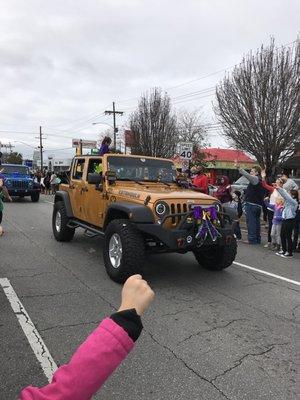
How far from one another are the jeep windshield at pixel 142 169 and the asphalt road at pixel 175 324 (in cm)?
152

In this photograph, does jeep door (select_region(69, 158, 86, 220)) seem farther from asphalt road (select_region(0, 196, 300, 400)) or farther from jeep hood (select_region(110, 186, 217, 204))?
jeep hood (select_region(110, 186, 217, 204))

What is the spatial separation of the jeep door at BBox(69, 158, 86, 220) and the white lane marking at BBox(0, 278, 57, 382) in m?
2.99

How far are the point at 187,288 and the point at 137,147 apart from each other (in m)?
27.2

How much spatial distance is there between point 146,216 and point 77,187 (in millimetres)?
3151

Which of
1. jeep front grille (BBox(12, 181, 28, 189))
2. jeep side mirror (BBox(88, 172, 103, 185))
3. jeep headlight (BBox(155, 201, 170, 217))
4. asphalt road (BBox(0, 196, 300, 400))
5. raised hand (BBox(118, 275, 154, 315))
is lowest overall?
asphalt road (BBox(0, 196, 300, 400))

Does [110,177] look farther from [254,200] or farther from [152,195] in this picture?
[254,200]

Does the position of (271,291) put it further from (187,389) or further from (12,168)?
(12,168)

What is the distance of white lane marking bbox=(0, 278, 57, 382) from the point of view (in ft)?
12.3

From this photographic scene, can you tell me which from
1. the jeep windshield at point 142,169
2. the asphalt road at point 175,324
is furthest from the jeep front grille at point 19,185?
the jeep windshield at point 142,169

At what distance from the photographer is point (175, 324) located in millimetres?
4844

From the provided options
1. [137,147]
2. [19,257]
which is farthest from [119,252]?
[137,147]

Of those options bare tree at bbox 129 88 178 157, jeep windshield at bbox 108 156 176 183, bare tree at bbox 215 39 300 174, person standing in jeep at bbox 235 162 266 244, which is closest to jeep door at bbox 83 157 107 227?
jeep windshield at bbox 108 156 176 183

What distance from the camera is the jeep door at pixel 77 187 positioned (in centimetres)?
888

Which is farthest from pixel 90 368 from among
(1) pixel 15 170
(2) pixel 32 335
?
(1) pixel 15 170
